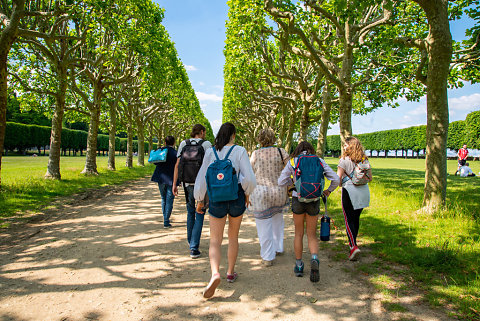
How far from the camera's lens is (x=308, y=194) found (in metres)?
3.81

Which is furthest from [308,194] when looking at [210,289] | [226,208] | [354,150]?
[210,289]

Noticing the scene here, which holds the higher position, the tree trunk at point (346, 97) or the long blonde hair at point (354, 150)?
the tree trunk at point (346, 97)

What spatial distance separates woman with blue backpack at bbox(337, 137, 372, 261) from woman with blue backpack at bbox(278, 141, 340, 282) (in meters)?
0.51

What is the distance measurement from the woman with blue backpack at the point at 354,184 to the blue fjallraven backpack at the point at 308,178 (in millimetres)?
724

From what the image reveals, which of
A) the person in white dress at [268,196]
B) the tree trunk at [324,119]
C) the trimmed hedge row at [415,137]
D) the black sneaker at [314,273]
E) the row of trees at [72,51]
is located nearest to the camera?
the black sneaker at [314,273]

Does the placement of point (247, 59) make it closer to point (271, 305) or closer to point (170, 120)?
point (271, 305)

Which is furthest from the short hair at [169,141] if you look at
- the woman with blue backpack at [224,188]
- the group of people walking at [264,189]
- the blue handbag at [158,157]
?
the woman with blue backpack at [224,188]

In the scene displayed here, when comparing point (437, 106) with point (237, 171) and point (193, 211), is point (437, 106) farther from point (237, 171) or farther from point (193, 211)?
point (193, 211)

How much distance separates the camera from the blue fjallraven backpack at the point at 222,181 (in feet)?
11.2

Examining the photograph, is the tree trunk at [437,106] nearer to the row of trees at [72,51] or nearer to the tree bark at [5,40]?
the row of trees at [72,51]

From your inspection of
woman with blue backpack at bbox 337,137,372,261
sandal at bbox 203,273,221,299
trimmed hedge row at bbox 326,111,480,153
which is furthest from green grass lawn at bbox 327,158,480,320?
trimmed hedge row at bbox 326,111,480,153

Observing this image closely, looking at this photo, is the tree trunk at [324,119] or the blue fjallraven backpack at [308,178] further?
the tree trunk at [324,119]

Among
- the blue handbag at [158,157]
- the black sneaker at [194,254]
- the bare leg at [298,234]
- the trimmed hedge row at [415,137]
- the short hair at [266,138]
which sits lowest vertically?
the black sneaker at [194,254]

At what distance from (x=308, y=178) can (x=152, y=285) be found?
2483 millimetres
